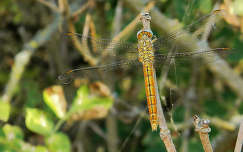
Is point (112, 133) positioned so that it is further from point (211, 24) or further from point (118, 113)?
point (211, 24)

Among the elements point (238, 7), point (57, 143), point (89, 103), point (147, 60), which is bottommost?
point (57, 143)

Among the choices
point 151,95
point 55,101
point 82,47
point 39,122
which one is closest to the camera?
point 151,95

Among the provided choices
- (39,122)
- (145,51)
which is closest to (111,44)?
(145,51)

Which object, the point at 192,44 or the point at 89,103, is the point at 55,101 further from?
the point at 192,44

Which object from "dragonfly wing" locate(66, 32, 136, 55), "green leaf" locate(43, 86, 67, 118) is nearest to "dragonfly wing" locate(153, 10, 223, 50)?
"dragonfly wing" locate(66, 32, 136, 55)

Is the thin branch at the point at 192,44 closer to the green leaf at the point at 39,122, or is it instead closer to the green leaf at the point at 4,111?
the green leaf at the point at 39,122

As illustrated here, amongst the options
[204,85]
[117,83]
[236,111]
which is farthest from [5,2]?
[236,111]

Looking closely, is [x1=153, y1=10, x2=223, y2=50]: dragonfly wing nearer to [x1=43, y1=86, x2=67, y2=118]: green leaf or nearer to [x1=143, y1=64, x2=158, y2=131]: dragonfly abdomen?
[x1=143, y1=64, x2=158, y2=131]: dragonfly abdomen
